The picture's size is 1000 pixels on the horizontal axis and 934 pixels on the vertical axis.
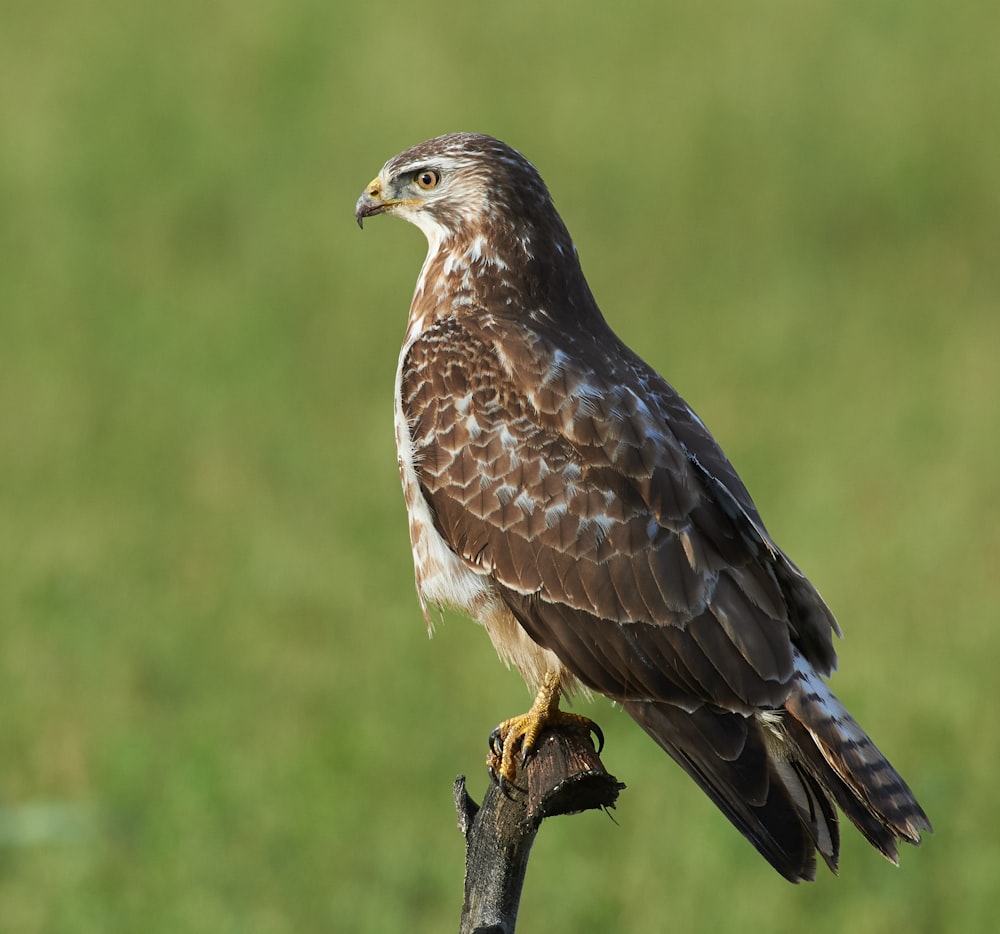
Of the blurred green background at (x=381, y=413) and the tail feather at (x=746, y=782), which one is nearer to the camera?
the tail feather at (x=746, y=782)

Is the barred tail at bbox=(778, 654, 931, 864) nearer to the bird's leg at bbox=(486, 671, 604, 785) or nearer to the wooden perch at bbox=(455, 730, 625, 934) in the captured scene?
the wooden perch at bbox=(455, 730, 625, 934)

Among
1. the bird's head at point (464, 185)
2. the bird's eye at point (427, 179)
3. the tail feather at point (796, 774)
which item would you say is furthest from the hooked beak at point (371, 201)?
the tail feather at point (796, 774)

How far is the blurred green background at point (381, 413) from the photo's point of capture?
9148 millimetres

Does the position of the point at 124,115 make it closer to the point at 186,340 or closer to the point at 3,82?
the point at 3,82

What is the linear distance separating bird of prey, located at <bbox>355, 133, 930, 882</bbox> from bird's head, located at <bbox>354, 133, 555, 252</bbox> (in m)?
0.17

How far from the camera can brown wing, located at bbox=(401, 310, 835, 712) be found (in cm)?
497

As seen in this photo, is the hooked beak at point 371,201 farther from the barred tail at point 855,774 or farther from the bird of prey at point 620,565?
the barred tail at point 855,774

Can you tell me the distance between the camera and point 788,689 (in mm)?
4867

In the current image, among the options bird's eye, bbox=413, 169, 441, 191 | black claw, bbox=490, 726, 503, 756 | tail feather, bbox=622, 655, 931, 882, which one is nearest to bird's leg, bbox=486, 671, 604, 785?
black claw, bbox=490, 726, 503, 756

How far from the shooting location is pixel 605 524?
5148 mm

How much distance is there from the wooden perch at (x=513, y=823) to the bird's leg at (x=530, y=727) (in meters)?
0.23

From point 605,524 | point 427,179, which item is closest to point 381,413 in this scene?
point 427,179

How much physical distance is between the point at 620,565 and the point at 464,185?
5.33 ft

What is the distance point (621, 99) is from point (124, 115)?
639 cm
